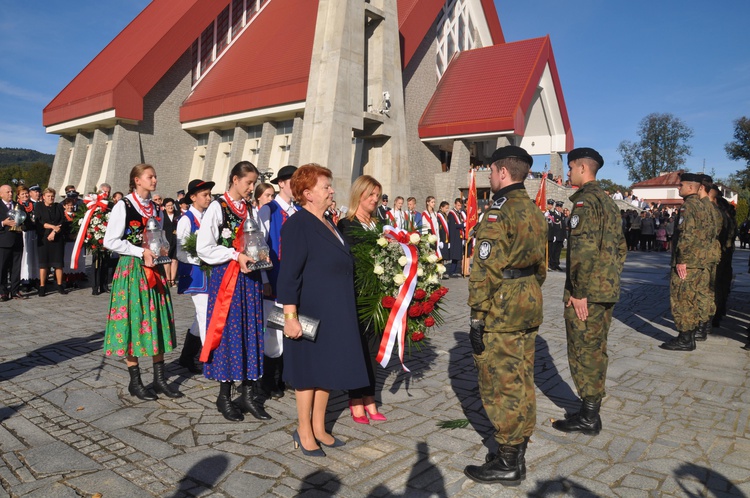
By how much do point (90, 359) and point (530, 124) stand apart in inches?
1326

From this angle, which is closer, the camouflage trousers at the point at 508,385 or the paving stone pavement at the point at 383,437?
the paving stone pavement at the point at 383,437

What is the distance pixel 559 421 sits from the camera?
4.73 meters

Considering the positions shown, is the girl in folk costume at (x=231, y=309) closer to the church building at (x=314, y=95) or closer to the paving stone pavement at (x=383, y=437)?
the paving stone pavement at (x=383, y=437)

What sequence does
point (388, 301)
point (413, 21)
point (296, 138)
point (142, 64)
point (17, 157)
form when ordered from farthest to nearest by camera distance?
1. point (17, 157)
2. point (142, 64)
3. point (413, 21)
4. point (296, 138)
5. point (388, 301)

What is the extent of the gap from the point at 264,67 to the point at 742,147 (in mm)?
53996

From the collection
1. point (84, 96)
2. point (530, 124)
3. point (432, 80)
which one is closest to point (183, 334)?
point (432, 80)

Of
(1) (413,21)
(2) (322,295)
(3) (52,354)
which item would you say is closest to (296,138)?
(1) (413,21)

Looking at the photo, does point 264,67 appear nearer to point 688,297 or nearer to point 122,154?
point 122,154

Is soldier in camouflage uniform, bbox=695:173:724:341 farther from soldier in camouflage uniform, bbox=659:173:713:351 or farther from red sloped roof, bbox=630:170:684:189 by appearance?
red sloped roof, bbox=630:170:684:189

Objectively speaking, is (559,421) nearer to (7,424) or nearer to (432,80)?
(7,424)

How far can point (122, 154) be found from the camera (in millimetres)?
30828

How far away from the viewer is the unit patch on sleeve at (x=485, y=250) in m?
3.72

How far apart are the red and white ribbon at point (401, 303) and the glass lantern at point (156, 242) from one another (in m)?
2.05

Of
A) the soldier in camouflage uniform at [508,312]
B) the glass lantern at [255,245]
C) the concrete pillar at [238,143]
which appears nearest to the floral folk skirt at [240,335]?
the glass lantern at [255,245]
